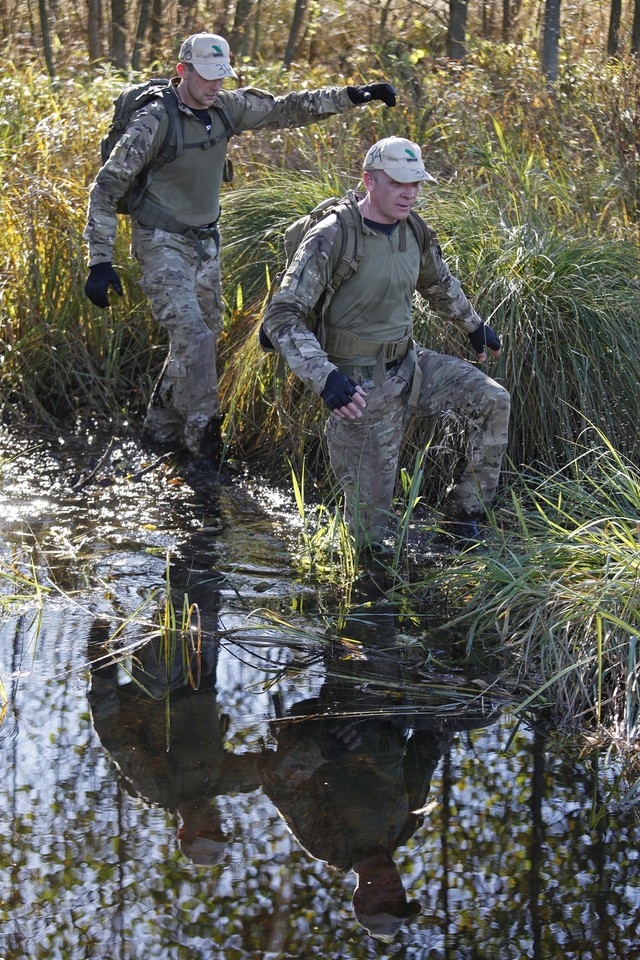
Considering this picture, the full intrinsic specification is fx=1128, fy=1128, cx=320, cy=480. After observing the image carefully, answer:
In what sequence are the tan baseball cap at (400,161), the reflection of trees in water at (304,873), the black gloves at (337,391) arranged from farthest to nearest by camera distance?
the tan baseball cap at (400,161), the black gloves at (337,391), the reflection of trees in water at (304,873)

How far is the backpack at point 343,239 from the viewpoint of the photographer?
445 cm

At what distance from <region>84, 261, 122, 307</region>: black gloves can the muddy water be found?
57.8 inches

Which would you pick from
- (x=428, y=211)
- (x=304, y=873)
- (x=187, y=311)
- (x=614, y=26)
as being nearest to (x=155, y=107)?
(x=187, y=311)

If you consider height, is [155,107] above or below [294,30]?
below

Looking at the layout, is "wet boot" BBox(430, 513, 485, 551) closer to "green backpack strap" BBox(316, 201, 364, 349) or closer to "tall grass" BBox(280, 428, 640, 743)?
"tall grass" BBox(280, 428, 640, 743)

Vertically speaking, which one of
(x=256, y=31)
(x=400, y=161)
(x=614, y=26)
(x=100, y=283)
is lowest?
(x=100, y=283)

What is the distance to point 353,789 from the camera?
3361 mm

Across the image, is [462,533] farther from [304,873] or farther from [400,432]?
[304,873]

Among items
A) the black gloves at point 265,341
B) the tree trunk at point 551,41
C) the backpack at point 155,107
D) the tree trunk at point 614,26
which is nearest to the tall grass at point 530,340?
the backpack at point 155,107

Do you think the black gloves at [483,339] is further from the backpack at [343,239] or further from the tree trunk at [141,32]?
the tree trunk at [141,32]

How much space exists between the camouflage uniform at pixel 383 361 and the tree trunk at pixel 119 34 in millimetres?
9660

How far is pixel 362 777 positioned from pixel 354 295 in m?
2.02

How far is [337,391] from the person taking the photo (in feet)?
13.6

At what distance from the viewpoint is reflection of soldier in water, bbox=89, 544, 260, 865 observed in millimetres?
3223
